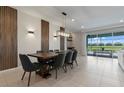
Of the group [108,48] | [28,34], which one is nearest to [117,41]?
[108,48]

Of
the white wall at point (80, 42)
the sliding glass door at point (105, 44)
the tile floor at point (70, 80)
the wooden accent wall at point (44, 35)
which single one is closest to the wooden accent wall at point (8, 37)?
the tile floor at point (70, 80)

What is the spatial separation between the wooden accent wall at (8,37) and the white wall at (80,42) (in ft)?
22.6

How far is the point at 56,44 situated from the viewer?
24.4 ft

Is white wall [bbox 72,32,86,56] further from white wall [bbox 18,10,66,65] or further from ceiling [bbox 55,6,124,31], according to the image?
white wall [bbox 18,10,66,65]

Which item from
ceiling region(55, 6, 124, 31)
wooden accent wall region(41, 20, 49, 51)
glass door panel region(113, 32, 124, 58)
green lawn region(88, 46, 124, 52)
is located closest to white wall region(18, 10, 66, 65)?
wooden accent wall region(41, 20, 49, 51)

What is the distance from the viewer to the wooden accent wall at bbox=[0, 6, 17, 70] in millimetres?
3815

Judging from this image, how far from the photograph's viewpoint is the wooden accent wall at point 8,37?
12.5 feet

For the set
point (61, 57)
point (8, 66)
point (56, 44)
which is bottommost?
point (8, 66)

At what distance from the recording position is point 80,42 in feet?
33.4

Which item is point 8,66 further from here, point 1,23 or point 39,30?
point 39,30

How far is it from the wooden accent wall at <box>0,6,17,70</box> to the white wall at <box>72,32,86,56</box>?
271 inches

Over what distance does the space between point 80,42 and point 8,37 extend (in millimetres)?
7389
